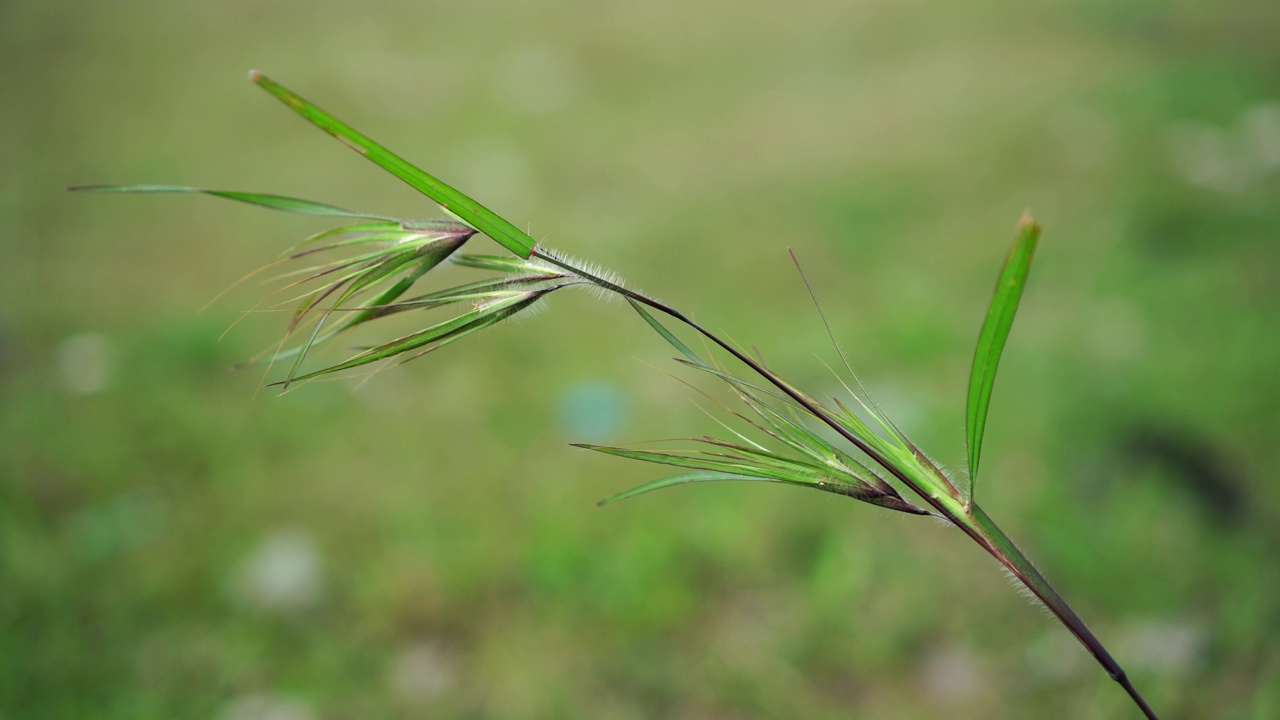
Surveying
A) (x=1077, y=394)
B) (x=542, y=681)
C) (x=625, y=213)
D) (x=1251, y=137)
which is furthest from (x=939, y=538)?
(x=1251, y=137)

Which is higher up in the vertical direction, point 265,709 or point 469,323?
point 469,323

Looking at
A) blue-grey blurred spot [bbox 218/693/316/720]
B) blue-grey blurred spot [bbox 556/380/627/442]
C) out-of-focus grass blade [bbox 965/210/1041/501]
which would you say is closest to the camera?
out-of-focus grass blade [bbox 965/210/1041/501]

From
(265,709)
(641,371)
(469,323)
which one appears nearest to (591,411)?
(641,371)

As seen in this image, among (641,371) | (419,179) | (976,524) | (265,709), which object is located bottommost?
(265,709)

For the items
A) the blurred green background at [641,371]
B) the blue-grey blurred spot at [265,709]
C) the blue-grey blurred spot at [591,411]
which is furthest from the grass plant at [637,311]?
the blue-grey blurred spot at [591,411]

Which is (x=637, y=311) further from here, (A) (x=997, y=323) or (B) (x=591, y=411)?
(B) (x=591, y=411)

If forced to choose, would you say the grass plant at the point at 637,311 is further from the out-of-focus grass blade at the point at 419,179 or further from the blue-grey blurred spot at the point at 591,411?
the blue-grey blurred spot at the point at 591,411

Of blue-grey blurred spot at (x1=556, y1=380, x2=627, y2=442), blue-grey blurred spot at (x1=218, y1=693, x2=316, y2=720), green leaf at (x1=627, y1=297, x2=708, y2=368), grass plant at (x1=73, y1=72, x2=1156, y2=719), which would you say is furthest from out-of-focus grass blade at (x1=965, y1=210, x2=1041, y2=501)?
blue-grey blurred spot at (x1=556, y1=380, x2=627, y2=442)

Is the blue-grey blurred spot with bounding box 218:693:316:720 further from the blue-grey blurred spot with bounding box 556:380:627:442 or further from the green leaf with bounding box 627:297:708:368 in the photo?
the green leaf with bounding box 627:297:708:368
